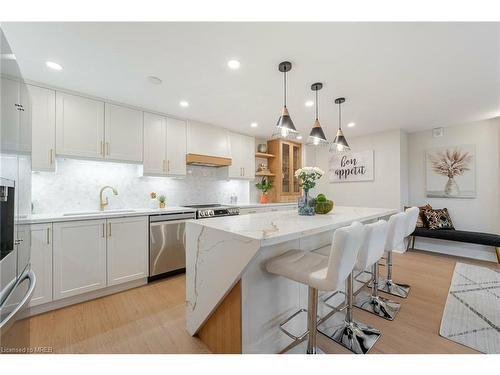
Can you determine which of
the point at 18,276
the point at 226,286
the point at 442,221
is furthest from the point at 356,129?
the point at 18,276

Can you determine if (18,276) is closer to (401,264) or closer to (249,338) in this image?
(249,338)

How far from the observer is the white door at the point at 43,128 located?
2283 millimetres

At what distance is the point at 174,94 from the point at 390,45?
7.42ft

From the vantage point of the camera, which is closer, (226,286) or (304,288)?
(226,286)

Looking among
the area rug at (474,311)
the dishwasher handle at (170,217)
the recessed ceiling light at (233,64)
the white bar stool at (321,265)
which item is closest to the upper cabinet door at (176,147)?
the dishwasher handle at (170,217)

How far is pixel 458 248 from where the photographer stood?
3.88 meters

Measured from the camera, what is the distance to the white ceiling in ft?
5.12

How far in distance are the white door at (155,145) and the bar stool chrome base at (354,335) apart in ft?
9.34

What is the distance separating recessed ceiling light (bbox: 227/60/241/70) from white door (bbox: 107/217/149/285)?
6.85ft

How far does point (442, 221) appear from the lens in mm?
3879

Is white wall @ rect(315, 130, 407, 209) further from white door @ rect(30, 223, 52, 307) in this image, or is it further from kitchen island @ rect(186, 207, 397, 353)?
white door @ rect(30, 223, 52, 307)

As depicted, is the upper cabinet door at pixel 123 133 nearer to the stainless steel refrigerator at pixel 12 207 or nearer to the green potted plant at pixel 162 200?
the green potted plant at pixel 162 200

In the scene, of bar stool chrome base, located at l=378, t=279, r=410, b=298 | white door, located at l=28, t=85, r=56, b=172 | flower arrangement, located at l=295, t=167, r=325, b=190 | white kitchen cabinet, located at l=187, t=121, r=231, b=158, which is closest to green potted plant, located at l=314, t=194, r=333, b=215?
flower arrangement, located at l=295, t=167, r=325, b=190
